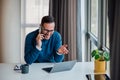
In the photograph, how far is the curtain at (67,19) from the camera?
4520 millimetres

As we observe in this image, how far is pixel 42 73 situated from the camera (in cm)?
273

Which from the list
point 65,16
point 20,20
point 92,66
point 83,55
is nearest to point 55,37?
point 92,66

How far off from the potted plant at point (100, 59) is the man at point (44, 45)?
42cm

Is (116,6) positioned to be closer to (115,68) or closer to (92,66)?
(115,68)

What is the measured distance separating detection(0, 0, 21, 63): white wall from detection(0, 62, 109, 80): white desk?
2.35 meters

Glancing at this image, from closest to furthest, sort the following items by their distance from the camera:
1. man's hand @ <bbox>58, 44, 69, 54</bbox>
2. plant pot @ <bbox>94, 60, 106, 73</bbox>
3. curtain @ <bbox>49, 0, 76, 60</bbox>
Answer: plant pot @ <bbox>94, 60, 106, 73</bbox> → man's hand @ <bbox>58, 44, 69, 54</bbox> → curtain @ <bbox>49, 0, 76, 60</bbox>

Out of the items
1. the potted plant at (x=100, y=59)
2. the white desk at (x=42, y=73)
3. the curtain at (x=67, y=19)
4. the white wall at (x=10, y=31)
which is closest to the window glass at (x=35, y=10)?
the white wall at (x=10, y=31)

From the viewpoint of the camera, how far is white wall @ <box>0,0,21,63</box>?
5.27m

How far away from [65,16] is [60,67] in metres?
1.92

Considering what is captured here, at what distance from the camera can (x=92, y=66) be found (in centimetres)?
298

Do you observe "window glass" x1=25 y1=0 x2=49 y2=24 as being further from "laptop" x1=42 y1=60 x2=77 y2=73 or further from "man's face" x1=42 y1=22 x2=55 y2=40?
"laptop" x1=42 y1=60 x2=77 y2=73

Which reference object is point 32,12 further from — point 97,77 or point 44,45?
point 97,77

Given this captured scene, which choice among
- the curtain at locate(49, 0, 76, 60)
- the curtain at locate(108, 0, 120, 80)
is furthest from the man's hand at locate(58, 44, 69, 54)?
the curtain at locate(49, 0, 76, 60)

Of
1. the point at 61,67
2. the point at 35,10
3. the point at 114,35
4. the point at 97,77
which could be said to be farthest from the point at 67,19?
the point at 114,35
